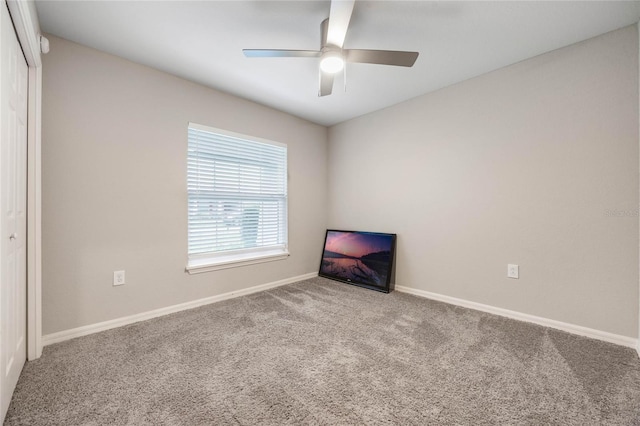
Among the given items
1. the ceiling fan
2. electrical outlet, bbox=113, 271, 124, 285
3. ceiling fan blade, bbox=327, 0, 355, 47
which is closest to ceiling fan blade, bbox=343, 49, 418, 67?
the ceiling fan

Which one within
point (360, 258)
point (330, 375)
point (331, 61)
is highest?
point (331, 61)

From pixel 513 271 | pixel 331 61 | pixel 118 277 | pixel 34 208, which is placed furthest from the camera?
pixel 513 271

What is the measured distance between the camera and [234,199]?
124 inches

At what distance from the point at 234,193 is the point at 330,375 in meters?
2.23

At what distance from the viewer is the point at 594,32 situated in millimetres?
2000

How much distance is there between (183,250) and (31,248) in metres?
→ 1.08

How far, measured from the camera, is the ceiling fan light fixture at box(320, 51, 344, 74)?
5.92ft

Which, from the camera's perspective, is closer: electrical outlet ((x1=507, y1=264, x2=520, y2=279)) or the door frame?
the door frame

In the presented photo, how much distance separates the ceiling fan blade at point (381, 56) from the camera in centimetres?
179

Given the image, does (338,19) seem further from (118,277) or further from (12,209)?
(118,277)

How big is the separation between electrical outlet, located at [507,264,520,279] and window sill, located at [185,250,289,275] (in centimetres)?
247


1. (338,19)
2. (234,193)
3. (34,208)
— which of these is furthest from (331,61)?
(34,208)

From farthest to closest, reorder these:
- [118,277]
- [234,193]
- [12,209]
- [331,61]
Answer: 1. [234,193]
2. [118,277]
3. [331,61]
4. [12,209]

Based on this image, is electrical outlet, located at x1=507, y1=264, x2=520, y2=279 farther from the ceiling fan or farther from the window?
the window
